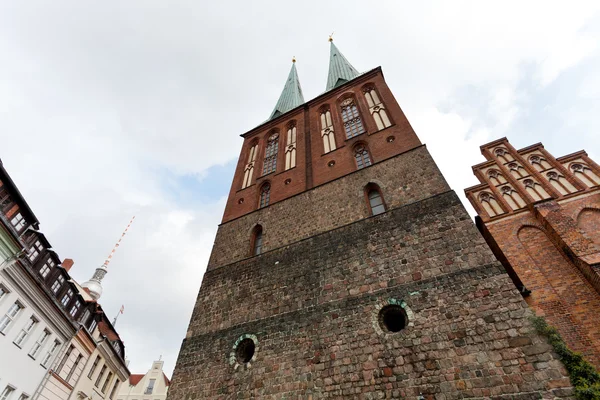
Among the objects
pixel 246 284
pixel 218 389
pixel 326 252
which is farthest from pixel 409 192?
pixel 218 389

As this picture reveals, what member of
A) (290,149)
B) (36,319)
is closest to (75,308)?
(36,319)

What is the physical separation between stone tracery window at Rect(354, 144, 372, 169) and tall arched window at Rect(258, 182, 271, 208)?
4.52 m

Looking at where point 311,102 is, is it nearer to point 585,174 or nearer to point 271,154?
point 271,154

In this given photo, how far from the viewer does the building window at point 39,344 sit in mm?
13934

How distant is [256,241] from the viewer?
12.6 m

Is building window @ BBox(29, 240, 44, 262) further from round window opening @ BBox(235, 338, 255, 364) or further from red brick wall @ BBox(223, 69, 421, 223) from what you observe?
round window opening @ BBox(235, 338, 255, 364)

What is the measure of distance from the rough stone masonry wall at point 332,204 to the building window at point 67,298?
10.8m

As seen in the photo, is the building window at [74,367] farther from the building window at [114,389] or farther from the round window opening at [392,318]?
the round window opening at [392,318]

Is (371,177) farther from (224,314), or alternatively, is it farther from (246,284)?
(224,314)

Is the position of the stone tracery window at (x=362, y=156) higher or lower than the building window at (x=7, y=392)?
higher

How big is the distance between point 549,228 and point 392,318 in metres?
6.48

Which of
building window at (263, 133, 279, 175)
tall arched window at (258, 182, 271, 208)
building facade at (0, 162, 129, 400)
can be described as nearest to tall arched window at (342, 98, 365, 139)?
building window at (263, 133, 279, 175)

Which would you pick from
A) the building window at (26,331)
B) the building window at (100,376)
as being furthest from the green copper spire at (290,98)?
the building window at (100,376)

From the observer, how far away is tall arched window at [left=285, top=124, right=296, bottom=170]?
14.9 m
